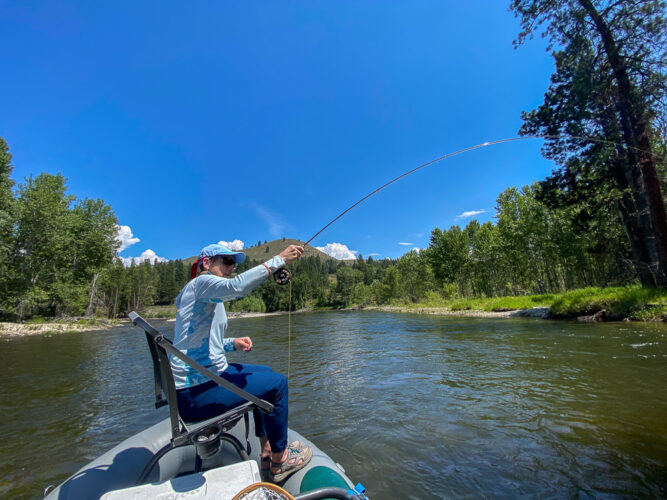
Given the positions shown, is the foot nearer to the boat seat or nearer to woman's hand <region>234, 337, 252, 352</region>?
the boat seat

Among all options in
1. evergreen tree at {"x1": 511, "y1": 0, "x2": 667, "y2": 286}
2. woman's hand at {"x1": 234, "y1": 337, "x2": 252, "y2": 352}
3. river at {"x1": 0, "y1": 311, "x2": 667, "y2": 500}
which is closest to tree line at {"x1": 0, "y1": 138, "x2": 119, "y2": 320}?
river at {"x1": 0, "y1": 311, "x2": 667, "y2": 500}

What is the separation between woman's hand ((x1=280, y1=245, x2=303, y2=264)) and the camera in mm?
2824

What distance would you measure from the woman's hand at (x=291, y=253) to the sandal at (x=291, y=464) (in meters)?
1.70

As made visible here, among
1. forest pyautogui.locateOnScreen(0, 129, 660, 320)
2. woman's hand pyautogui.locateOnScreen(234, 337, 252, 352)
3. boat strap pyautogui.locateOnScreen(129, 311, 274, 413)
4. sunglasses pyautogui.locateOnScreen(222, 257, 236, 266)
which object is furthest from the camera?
forest pyautogui.locateOnScreen(0, 129, 660, 320)

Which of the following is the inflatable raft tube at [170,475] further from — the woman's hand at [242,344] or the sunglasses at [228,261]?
the sunglasses at [228,261]

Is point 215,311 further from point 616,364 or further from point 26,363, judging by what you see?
point 26,363

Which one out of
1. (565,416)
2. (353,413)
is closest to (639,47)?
(565,416)

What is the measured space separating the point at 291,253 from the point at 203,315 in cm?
95

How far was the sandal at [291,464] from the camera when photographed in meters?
2.56

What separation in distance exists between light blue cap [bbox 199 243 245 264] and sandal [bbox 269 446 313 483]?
1.81 metres

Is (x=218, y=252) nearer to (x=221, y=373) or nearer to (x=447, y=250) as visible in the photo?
(x=221, y=373)

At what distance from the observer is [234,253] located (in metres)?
2.88

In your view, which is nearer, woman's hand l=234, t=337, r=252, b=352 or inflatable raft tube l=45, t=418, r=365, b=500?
inflatable raft tube l=45, t=418, r=365, b=500

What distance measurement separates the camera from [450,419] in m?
4.90
